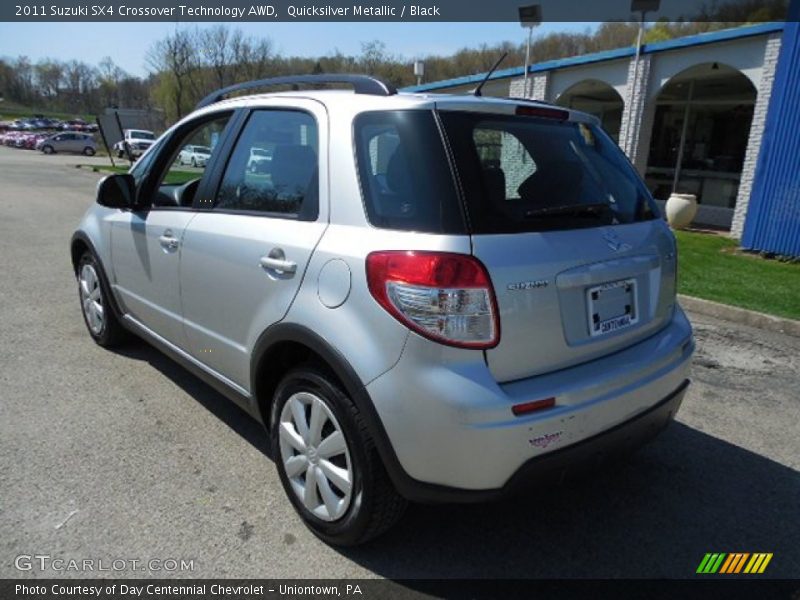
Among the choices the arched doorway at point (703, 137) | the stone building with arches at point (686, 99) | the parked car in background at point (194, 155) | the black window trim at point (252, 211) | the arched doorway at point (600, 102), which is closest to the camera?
the black window trim at point (252, 211)

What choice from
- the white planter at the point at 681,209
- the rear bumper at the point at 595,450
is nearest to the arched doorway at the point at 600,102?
the white planter at the point at 681,209

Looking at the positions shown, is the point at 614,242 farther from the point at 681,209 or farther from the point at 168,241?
the point at 681,209

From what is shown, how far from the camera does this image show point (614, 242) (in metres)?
2.37

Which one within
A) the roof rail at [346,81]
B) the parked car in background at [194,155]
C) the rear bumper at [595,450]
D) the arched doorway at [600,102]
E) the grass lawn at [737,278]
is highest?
the arched doorway at [600,102]

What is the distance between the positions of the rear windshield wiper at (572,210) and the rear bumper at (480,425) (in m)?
0.59

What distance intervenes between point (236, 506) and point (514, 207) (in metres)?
1.81

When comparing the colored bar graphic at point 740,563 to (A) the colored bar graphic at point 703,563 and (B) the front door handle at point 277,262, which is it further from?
(B) the front door handle at point 277,262

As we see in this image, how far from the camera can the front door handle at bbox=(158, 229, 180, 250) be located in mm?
3189

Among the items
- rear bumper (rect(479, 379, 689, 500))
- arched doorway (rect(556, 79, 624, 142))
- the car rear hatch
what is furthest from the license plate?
arched doorway (rect(556, 79, 624, 142))

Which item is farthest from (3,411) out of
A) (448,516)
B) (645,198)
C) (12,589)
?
(645,198)

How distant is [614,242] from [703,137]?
1441 cm

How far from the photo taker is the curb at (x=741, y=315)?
5.46 m

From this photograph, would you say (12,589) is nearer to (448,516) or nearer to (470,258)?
(448,516)

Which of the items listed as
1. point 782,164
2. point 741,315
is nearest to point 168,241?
point 741,315
